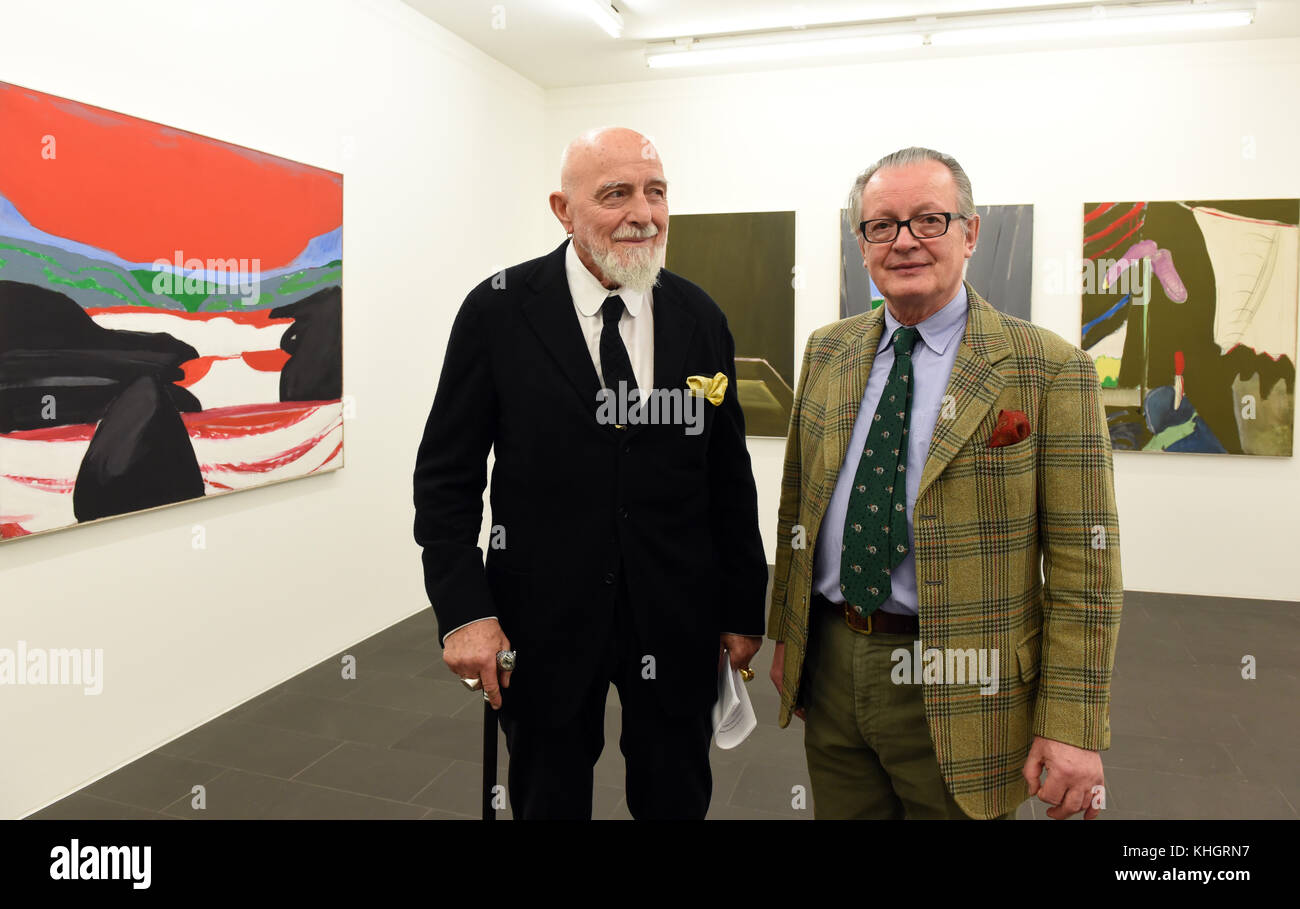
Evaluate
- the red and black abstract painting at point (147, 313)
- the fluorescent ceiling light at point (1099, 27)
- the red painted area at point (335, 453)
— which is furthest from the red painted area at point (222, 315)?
the fluorescent ceiling light at point (1099, 27)

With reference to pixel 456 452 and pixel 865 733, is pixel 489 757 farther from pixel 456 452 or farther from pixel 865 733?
pixel 865 733

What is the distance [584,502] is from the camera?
1.67 meters

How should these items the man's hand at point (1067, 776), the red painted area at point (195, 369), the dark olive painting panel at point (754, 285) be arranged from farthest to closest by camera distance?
the dark olive painting panel at point (754, 285)
the red painted area at point (195, 369)
the man's hand at point (1067, 776)

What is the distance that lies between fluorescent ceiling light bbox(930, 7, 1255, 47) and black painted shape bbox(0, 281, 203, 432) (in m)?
4.52

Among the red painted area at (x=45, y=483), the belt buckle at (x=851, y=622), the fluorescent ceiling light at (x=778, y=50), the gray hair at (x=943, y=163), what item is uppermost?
the fluorescent ceiling light at (x=778, y=50)

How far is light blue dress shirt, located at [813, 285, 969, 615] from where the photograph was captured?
4.97 feet

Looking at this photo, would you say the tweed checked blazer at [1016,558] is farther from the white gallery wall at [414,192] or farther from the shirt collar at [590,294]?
the white gallery wall at [414,192]

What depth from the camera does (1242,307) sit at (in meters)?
5.07

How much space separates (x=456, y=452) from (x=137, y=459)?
6.25ft

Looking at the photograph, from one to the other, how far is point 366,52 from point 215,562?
255cm

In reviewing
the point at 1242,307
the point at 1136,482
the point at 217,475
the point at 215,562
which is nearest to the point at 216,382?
the point at 217,475

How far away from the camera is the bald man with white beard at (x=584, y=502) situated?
5.49 feet

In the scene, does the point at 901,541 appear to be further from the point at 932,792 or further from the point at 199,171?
the point at 199,171

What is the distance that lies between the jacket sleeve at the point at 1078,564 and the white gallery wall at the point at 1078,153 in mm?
4402
